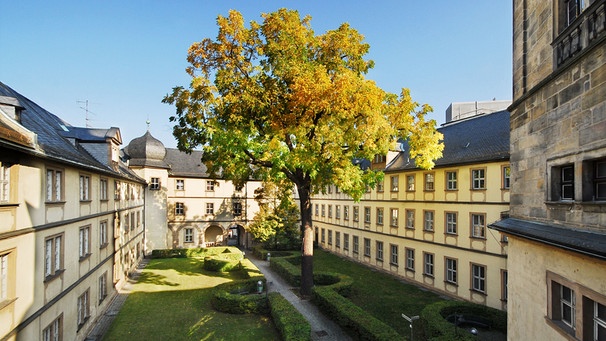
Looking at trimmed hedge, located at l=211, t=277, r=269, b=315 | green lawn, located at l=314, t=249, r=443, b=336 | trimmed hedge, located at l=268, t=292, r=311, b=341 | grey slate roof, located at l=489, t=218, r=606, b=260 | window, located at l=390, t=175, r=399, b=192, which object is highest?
window, located at l=390, t=175, r=399, b=192

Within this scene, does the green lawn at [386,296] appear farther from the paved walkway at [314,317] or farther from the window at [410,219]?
the window at [410,219]

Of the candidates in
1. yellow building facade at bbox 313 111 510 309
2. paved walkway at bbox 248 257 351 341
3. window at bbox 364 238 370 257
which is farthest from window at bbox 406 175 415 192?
paved walkway at bbox 248 257 351 341

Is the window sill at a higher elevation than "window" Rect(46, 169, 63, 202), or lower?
lower

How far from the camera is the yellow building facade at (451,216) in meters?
18.7

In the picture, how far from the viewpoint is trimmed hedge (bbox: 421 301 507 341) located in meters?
13.4

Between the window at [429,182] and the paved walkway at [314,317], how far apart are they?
456 inches

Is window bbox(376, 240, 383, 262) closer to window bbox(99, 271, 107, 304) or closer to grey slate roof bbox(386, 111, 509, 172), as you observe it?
grey slate roof bbox(386, 111, 509, 172)

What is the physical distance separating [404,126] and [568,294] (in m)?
10.6

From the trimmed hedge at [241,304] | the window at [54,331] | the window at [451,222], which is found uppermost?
the window at [451,222]

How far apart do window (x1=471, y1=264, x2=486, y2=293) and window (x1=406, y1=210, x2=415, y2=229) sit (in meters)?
5.44

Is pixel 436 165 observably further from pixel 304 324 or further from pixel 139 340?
pixel 139 340

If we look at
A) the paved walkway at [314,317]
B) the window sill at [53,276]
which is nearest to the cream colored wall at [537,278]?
the paved walkway at [314,317]

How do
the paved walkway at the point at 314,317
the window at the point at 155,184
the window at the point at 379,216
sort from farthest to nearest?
the window at the point at 155,184 → the window at the point at 379,216 → the paved walkway at the point at 314,317

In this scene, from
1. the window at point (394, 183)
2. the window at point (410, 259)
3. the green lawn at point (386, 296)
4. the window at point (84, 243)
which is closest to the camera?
the window at point (84, 243)
